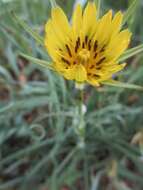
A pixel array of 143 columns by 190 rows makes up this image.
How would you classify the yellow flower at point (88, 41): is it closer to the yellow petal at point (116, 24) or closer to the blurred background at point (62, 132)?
the yellow petal at point (116, 24)

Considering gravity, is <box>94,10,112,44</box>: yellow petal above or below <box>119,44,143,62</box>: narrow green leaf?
above

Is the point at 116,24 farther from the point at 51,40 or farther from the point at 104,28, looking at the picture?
the point at 51,40

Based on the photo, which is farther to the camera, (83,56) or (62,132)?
(62,132)

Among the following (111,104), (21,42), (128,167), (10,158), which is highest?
(21,42)

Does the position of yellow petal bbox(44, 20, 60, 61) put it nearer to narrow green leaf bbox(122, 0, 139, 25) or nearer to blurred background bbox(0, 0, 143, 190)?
narrow green leaf bbox(122, 0, 139, 25)

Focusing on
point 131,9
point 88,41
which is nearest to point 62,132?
point 88,41

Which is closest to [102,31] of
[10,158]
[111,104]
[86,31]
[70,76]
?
[86,31]

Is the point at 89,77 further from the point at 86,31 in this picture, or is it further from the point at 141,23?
the point at 141,23

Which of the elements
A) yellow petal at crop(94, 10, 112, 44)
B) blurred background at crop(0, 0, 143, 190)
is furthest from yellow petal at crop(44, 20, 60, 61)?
blurred background at crop(0, 0, 143, 190)
